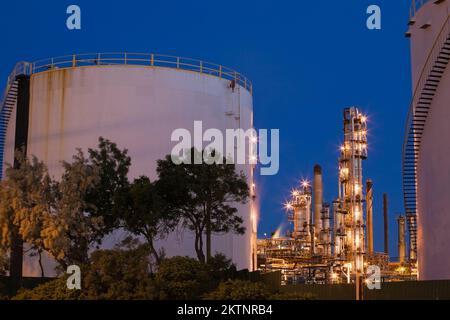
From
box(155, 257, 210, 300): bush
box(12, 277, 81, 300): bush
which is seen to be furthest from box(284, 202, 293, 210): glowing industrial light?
box(12, 277, 81, 300): bush

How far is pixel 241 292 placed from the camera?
2181 centimetres

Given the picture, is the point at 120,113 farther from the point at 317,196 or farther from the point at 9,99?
the point at 317,196

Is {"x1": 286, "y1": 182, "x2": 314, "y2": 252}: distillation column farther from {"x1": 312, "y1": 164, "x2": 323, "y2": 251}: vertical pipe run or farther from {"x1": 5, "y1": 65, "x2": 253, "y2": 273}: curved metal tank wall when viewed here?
{"x1": 5, "y1": 65, "x2": 253, "y2": 273}: curved metal tank wall

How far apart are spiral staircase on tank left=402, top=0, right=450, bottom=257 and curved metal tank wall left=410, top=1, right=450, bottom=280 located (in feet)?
1.06

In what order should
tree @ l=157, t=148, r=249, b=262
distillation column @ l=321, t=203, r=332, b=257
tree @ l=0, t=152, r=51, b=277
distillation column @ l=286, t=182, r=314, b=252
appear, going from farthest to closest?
distillation column @ l=286, t=182, r=314, b=252 → distillation column @ l=321, t=203, r=332, b=257 → tree @ l=157, t=148, r=249, b=262 → tree @ l=0, t=152, r=51, b=277

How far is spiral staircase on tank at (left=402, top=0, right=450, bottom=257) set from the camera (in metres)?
32.0

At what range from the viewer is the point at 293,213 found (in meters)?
62.9

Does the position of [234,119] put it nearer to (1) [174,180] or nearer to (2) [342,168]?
(2) [342,168]

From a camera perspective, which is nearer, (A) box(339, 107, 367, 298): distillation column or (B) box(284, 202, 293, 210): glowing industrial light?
(A) box(339, 107, 367, 298): distillation column

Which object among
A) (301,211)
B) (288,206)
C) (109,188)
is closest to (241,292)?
(109,188)

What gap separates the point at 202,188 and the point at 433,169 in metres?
10.5
